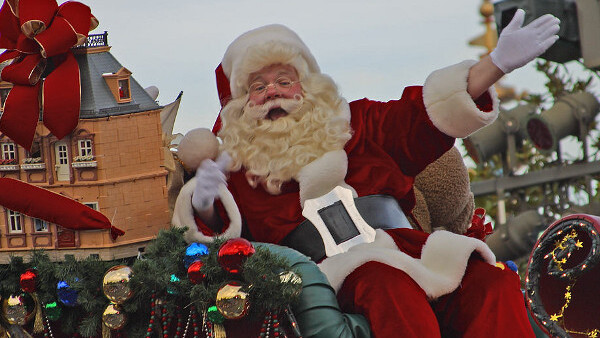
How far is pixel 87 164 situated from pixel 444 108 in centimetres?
114

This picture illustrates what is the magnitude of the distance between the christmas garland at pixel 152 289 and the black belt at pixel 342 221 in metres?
0.33

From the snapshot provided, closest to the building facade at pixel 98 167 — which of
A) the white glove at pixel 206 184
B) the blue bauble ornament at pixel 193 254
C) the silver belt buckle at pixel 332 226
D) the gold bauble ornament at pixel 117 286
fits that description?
the white glove at pixel 206 184

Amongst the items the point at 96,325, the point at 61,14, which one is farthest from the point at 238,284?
the point at 61,14

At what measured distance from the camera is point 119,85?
312cm

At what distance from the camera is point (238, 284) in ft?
8.47

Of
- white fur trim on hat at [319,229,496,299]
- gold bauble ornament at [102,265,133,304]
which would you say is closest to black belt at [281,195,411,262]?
white fur trim on hat at [319,229,496,299]

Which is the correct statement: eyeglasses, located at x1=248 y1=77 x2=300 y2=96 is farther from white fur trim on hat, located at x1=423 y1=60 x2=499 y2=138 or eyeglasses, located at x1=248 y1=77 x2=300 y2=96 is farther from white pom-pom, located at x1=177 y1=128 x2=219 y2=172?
white fur trim on hat, located at x1=423 y1=60 x2=499 y2=138

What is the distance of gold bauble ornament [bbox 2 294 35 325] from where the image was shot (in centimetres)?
294

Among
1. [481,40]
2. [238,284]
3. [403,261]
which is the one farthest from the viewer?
[481,40]

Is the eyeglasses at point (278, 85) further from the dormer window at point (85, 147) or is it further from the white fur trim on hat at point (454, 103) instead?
the dormer window at point (85, 147)

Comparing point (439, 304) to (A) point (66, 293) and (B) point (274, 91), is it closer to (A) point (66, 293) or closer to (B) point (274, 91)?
(B) point (274, 91)

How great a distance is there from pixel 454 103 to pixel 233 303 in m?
0.97

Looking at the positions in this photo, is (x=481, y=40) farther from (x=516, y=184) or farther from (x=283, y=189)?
(x=283, y=189)

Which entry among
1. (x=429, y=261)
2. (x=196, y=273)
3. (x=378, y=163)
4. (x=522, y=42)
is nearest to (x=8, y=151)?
(x=196, y=273)
